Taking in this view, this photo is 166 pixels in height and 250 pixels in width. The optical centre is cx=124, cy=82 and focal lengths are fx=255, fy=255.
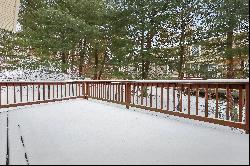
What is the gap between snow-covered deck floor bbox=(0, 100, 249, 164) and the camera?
2.76m

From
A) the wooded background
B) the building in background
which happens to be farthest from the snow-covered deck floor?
the wooded background

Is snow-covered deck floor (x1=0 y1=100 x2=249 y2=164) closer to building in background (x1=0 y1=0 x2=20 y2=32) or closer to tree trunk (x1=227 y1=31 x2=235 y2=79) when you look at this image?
building in background (x1=0 y1=0 x2=20 y2=32)

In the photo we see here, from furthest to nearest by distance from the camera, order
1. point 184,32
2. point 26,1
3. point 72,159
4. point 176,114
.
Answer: point 26,1, point 184,32, point 176,114, point 72,159

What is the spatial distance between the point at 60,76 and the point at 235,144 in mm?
A: 16080

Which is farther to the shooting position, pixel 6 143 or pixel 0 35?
pixel 0 35

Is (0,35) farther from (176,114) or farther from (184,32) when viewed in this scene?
(176,114)

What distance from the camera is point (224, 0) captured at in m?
13.2

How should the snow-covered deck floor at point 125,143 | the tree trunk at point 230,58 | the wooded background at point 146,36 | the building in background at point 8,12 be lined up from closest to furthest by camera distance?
the snow-covered deck floor at point 125,143 < the building in background at point 8,12 < the tree trunk at point 230,58 < the wooded background at point 146,36

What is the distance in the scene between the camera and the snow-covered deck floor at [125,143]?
276cm

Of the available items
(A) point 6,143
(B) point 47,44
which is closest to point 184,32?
(B) point 47,44

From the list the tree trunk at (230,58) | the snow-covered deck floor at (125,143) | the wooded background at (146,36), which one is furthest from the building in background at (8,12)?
the tree trunk at (230,58)

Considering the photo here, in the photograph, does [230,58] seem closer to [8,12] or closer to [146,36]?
[146,36]

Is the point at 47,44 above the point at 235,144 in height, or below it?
above

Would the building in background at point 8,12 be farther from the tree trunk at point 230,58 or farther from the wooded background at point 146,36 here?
the tree trunk at point 230,58
